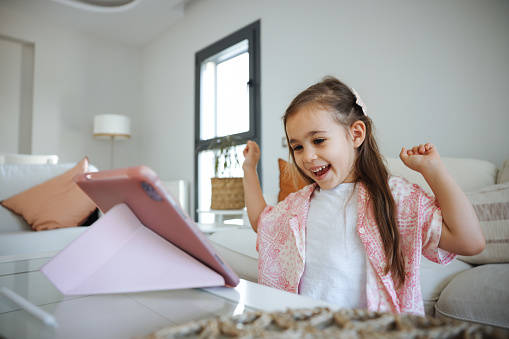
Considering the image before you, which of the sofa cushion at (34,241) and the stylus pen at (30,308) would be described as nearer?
the stylus pen at (30,308)

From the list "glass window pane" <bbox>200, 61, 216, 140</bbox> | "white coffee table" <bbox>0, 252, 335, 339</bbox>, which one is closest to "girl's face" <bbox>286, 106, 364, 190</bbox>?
"white coffee table" <bbox>0, 252, 335, 339</bbox>

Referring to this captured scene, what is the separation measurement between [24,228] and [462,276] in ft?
7.51

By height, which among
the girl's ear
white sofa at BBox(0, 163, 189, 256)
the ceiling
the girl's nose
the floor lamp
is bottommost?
white sofa at BBox(0, 163, 189, 256)

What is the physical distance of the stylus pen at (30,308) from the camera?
473mm

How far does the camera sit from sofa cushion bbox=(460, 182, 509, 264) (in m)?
1.21

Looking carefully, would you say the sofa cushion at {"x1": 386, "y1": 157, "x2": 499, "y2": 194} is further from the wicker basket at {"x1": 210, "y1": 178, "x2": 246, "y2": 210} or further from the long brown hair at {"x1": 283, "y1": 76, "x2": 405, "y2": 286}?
the wicker basket at {"x1": 210, "y1": 178, "x2": 246, "y2": 210}

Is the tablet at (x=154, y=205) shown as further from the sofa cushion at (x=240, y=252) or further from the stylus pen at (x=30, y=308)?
the sofa cushion at (x=240, y=252)

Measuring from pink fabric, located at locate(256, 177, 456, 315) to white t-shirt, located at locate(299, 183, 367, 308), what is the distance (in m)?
0.03

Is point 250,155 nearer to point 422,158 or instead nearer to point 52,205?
point 422,158

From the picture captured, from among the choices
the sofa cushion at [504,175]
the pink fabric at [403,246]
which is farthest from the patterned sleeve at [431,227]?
the sofa cushion at [504,175]

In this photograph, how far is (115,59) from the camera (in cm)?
477

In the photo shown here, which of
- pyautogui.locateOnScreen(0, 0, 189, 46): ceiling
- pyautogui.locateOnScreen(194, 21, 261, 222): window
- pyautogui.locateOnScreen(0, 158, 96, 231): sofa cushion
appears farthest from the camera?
pyautogui.locateOnScreen(0, 0, 189, 46): ceiling

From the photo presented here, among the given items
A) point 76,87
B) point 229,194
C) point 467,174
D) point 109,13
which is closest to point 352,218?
point 467,174

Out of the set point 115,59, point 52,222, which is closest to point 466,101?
point 52,222
